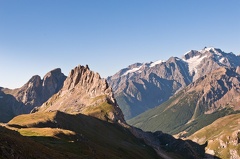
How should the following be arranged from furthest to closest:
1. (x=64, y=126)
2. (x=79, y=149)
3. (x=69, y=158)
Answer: (x=64, y=126)
(x=79, y=149)
(x=69, y=158)

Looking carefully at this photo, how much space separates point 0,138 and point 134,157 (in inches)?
4744

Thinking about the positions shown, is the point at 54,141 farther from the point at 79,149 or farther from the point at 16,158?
the point at 16,158

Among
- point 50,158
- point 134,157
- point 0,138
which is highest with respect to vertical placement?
point 0,138

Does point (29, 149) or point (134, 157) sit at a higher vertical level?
point (29, 149)

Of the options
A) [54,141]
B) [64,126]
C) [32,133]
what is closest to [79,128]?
[64,126]

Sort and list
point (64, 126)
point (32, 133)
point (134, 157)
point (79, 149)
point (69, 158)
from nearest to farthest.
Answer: point (69, 158) < point (79, 149) < point (32, 133) < point (134, 157) < point (64, 126)

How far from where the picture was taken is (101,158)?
102 meters

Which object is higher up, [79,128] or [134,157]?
[79,128]

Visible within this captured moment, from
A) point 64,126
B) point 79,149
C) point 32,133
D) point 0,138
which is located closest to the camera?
point 0,138

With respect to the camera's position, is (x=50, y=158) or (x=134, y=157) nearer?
(x=50, y=158)

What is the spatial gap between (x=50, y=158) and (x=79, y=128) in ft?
439

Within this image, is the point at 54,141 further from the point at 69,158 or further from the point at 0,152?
the point at 0,152

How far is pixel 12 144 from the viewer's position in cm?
6019

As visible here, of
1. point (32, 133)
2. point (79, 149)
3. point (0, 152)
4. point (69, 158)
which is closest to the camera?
point (0, 152)
